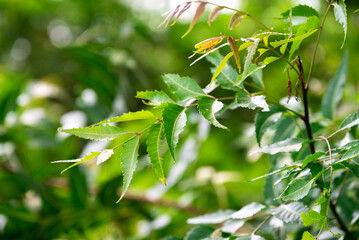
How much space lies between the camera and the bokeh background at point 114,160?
648 mm

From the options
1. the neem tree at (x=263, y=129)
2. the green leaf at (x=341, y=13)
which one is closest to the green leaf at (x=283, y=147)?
the neem tree at (x=263, y=129)

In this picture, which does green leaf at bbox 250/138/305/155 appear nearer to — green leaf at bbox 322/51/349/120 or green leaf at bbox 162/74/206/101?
green leaf at bbox 162/74/206/101

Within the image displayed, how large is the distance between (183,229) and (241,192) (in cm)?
16

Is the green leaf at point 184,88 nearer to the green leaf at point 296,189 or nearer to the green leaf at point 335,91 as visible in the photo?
the green leaf at point 296,189

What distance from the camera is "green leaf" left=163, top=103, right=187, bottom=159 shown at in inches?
11.8

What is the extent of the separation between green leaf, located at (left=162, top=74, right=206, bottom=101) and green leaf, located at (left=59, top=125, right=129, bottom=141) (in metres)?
0.06

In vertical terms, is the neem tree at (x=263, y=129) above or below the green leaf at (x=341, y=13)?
below

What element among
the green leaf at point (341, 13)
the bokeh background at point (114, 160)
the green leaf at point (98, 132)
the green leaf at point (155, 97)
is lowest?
the bokeh background at point (114, 160)

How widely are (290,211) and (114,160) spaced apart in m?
0.50

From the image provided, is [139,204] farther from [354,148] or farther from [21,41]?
[21,41]

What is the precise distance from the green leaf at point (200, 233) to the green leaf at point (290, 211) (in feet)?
0.24

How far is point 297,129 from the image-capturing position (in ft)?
1.38

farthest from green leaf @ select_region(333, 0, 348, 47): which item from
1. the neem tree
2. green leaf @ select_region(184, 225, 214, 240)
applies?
green leaf @ select_region(184, 225, 214, 240)

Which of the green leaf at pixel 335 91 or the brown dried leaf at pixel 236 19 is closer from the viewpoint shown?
the brown dried leaf at pixel 236 19
